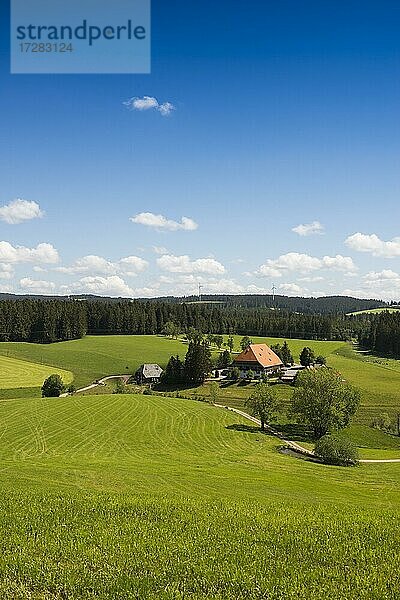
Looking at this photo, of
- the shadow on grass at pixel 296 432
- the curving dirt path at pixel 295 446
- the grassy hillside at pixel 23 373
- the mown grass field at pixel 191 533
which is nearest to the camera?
the mown grass field at pixel 191 533

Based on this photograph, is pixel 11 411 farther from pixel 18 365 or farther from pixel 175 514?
pixel 175 514

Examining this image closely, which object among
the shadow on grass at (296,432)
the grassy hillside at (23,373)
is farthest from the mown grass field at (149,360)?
the shadow on grass at (296,432)

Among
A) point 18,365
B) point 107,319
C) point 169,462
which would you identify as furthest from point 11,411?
point 107,319

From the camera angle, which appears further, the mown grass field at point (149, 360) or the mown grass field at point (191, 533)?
the mown grass field at point (149, 360)

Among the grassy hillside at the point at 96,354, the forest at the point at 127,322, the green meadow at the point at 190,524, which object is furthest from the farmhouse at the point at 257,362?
the forest at the point at 127,322

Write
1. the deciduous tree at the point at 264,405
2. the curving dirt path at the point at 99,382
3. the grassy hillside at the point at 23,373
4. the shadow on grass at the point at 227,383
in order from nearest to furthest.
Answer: the deciduous tree at the point at 264,405 < the grassy hillside at the point at 23,373 < the curving dirt path at the point at 99,382 < the shadow on grass at the point at 227,383

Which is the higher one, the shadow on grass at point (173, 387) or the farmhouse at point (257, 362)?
the farmhouse at point (257, 362)

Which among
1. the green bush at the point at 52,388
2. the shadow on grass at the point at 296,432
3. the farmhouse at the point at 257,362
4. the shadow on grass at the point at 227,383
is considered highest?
the farmhouse at the point at 257,362

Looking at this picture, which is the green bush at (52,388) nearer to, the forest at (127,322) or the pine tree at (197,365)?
the pine tree at (197,365)

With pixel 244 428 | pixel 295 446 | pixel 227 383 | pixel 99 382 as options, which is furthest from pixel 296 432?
pixel 99 382
